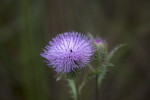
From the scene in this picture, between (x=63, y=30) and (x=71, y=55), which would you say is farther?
(x=63, y=30)

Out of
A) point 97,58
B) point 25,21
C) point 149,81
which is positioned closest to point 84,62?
point 97,58

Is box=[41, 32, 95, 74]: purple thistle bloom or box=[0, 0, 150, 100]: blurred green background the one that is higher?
box=[0, 0, 150, 100]: blurred green background

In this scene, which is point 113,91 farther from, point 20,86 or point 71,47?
point 71,47

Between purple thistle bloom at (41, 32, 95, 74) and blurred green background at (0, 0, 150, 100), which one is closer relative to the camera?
purple thistle bloom at (41, 32, 95, 74)

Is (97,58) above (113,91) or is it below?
below
